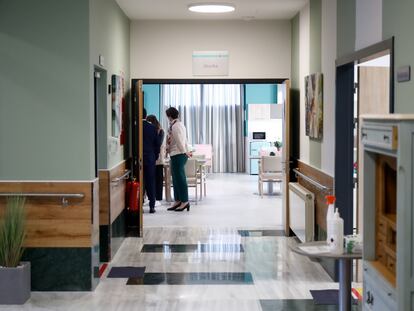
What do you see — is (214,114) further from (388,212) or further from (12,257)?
(388,212)

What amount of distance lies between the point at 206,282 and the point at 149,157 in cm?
420

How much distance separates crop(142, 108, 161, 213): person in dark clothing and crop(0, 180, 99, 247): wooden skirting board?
14.5 ft

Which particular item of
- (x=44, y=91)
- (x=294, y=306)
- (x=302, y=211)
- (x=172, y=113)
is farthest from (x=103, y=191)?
(x=172, y=113)

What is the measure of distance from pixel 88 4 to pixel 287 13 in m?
3.33

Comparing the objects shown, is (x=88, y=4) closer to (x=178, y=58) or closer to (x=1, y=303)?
(x=1, y=303)

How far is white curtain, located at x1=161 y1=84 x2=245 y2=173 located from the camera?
16.1 meters

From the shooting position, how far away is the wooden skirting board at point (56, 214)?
216 inches

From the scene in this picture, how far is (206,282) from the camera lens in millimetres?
6016

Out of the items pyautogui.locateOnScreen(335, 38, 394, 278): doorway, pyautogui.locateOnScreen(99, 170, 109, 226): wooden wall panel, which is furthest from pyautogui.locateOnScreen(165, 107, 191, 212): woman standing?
pyautogui.locateOnScreen(335, 38, 394, 278): doorway

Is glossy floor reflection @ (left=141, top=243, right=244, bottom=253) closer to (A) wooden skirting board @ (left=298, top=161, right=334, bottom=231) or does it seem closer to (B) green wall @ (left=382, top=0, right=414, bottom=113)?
(A) wooden skirting board @ (left=298, top=161, right=334, bottom=231)

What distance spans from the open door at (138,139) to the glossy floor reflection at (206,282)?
0.56 metres

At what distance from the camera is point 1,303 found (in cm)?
526

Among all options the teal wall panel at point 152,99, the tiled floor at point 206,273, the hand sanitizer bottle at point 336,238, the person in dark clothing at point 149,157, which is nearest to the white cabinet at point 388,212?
the hand sanitizer bottle at point 336,238

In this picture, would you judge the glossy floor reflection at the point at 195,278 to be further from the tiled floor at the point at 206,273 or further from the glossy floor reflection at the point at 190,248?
the glossy floor reflection at the point at 190,248
